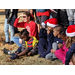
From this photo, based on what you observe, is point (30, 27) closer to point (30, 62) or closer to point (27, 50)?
point (27, 50)

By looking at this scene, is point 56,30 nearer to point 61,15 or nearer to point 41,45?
point 41,45

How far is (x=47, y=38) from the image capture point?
4.22 metres

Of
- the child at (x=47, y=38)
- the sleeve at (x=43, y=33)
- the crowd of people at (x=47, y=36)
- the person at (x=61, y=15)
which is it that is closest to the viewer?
the crowd of people at (x=47, y=36)

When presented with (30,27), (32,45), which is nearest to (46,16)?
(30,27)

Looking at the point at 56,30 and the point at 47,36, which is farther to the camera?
the point at 47,36

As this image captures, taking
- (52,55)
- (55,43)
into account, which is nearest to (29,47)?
(52,55)

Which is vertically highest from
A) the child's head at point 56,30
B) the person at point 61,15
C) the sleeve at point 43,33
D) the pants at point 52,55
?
the person at point 61,15

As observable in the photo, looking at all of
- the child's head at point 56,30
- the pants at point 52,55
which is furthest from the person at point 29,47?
the child's head at point 56,30

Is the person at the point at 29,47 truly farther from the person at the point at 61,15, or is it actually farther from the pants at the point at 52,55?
the person at the point at 61,15

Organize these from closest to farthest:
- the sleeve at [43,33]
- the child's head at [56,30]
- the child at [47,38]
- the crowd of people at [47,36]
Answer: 1. the crowd of people at [47,36]
2. the child's head at [56,30]
3. the child at [47,38]
4. the sleeve at [43,33]

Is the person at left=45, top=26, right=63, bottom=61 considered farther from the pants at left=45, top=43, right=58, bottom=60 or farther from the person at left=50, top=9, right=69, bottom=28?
the person at left=50, top=9, right=69, bottom=28

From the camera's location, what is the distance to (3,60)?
4.00m

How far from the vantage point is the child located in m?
3.96

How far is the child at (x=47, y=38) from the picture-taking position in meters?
3.96
